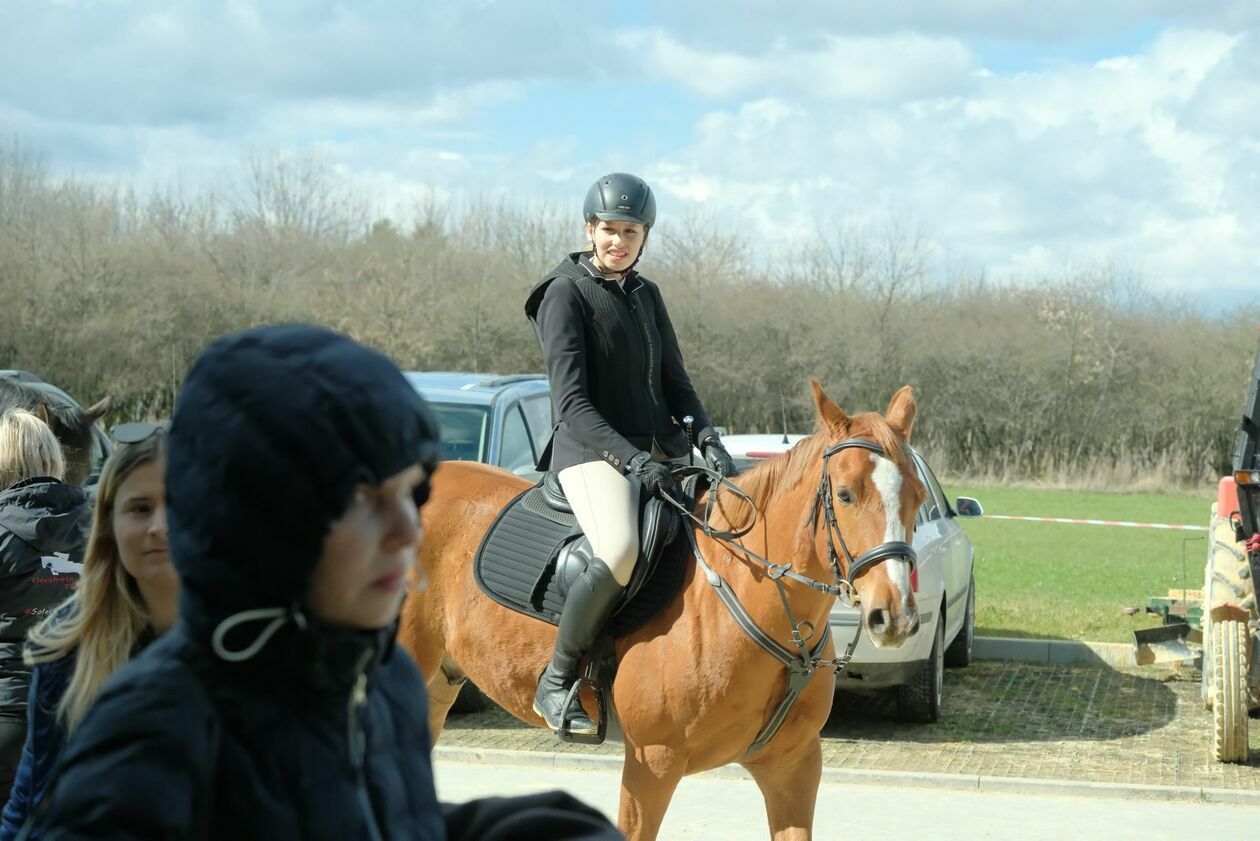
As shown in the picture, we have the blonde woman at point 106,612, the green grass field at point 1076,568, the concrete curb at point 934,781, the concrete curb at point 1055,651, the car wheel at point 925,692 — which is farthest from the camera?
the green grass field at point 1076,568

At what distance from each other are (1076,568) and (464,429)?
35.4 feet

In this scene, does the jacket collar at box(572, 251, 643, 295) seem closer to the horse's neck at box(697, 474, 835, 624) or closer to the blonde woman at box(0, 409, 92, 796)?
the horse's neck at box(697, 474, 835, 624)

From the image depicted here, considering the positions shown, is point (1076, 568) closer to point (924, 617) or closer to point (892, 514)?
point (924, 617)

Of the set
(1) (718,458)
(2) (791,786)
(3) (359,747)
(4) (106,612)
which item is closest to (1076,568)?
(1) (718,458)

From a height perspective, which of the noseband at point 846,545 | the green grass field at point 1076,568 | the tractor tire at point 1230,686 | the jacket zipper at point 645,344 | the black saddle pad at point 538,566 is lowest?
the green grass field at point 1076,568

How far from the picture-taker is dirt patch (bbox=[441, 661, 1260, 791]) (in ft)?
28.8

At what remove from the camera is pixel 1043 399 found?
37625 millimetres

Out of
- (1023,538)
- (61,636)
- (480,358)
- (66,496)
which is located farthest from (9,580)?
(480,358)

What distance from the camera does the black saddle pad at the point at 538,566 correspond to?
5.79 m

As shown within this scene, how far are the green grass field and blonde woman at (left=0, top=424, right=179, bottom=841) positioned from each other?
37.7 ft

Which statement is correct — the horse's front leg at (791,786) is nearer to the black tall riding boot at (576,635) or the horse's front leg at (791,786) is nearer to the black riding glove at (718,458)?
the black tall riding boot at (576,635)

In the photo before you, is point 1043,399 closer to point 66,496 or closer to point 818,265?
point 818,265

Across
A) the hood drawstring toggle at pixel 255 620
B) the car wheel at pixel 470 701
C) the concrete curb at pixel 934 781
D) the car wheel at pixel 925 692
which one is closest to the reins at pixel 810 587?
the concrete curb at pixel 934 781

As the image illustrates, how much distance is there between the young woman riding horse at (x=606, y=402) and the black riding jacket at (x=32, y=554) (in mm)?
A: 2124
